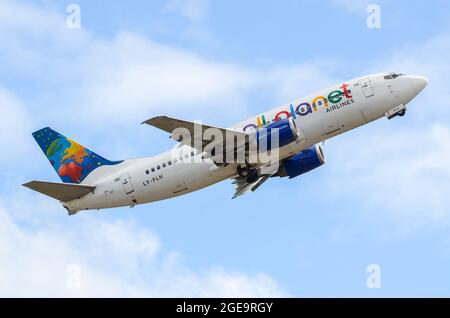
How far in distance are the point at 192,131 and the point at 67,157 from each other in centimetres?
1275

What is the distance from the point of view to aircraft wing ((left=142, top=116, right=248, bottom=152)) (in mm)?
56250

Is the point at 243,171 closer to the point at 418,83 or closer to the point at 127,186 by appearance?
the point at 127,186

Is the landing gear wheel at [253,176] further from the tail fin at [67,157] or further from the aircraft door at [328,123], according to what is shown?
the tail fin at [67,157]

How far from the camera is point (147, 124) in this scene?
55688 millimetres

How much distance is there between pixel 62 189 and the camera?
62.2 metres

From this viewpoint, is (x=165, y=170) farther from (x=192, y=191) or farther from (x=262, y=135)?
(x=262, y=135)

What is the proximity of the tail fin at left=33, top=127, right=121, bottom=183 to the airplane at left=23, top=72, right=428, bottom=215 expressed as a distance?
9 cm

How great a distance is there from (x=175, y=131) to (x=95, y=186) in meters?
8.97

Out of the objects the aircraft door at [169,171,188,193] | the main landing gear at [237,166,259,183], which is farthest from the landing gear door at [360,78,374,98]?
the aircraft door at [169,171,188,193]

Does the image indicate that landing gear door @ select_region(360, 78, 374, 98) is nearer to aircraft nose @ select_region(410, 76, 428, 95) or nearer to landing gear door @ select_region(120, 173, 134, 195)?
aircraft nose @ select_region(410, 76, 428, 95)

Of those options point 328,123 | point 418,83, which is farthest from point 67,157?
point 418,83
